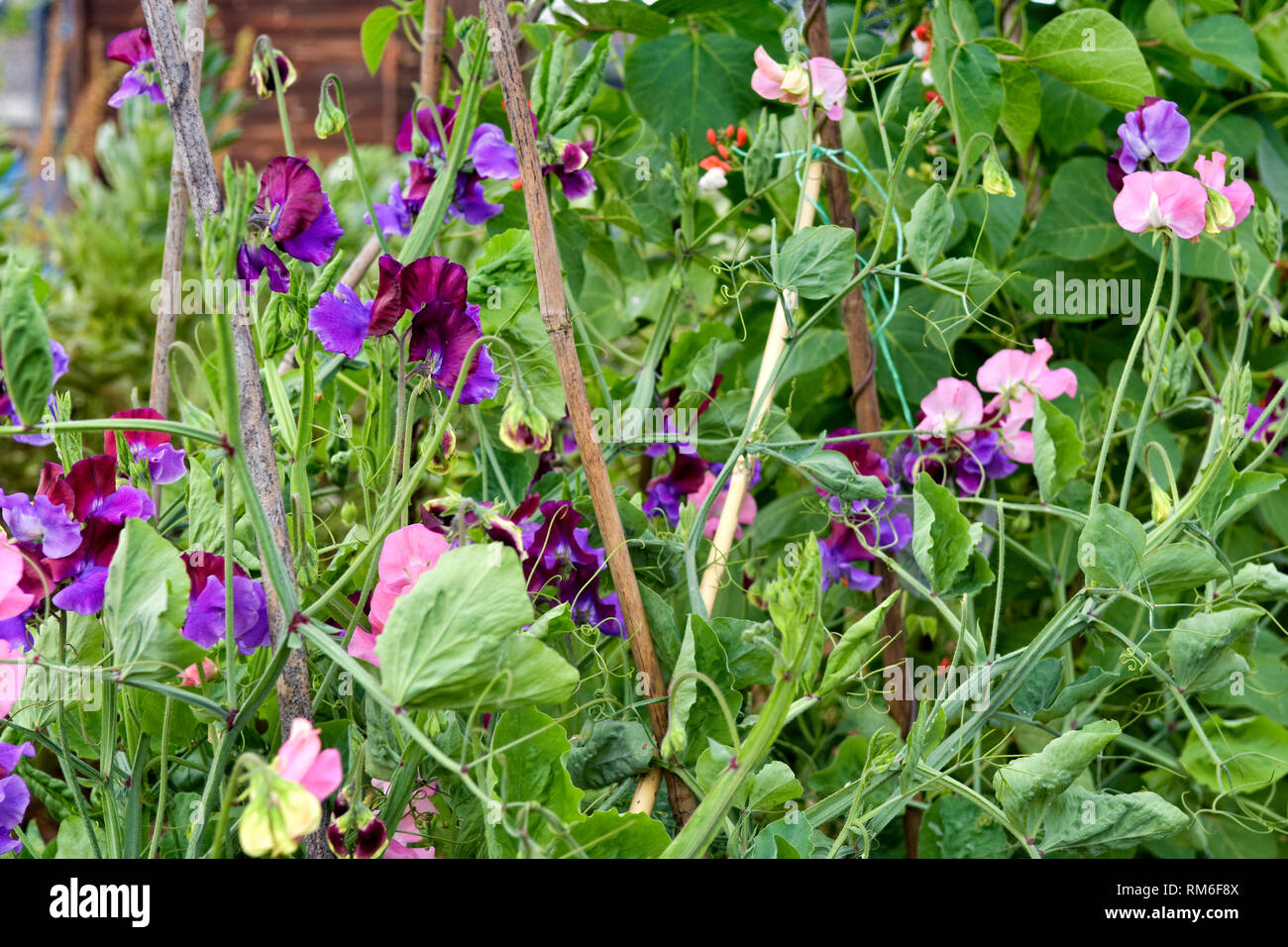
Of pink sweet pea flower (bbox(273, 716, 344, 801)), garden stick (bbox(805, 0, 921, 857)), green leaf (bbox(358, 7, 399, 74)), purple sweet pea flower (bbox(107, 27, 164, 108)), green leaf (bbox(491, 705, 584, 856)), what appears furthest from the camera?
green leaf (bbox(358, 7, 399, 74))

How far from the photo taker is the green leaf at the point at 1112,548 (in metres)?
0.54

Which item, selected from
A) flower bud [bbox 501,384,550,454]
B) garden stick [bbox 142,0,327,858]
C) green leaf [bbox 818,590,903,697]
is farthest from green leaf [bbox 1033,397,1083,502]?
garden stick [bbox 142,0,327,858]

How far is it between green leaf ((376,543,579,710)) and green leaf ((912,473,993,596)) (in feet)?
0.80

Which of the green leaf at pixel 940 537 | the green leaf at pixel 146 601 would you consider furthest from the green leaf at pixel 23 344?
the green leaf at pixel 940 537

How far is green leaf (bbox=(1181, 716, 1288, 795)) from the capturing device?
730mm

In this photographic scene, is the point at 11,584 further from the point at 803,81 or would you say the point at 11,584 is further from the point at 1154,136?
the point at 1154,136

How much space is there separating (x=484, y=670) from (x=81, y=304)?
7.35 ft

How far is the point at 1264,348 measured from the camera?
104 centimetres

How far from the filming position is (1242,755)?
0.71m

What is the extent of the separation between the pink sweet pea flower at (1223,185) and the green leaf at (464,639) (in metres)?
0.47

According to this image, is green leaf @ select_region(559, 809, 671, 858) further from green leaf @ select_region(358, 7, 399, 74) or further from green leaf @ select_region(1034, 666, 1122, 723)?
green leaf @ select_region(358, 7, 399, 74)

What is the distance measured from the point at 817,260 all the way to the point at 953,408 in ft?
0.69

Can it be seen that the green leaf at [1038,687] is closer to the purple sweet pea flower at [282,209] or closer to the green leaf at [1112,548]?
the green leaf at [1112,548]
